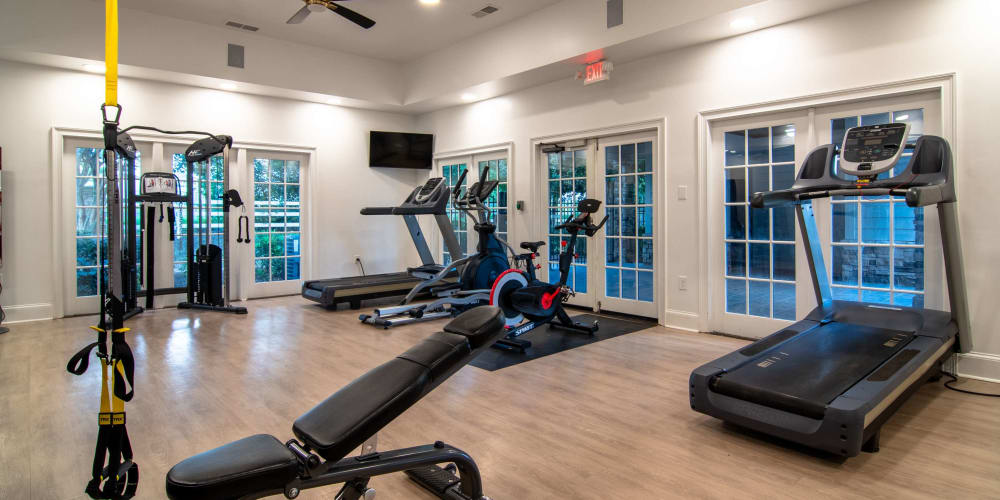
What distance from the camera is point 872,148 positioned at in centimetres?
323

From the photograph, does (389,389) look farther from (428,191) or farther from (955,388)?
(428,191)

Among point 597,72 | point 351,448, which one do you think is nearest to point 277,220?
point 597,72

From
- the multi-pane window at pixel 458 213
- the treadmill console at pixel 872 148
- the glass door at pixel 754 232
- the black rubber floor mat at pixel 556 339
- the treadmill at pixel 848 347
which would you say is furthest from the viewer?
the multi-pane window at pixel 458 213

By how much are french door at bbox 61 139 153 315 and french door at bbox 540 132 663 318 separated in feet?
15.9

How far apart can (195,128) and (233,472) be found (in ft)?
20.9

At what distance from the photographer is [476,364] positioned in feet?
13.0

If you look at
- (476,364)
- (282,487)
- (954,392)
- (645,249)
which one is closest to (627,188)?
(645,249)

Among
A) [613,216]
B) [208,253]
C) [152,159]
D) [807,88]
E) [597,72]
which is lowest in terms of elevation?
[208,253]

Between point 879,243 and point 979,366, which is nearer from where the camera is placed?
point 979,366

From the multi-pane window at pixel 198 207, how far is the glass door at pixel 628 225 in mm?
4739

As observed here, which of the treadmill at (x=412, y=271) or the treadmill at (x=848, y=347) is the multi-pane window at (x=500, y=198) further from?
the treadmill at (x=848, y=347)

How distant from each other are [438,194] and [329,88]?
97.1 inches

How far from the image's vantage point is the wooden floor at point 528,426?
Answer: 7.25ft

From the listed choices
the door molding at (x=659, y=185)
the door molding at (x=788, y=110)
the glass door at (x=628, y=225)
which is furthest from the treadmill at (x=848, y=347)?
the glass door at (x=628, y=225)
